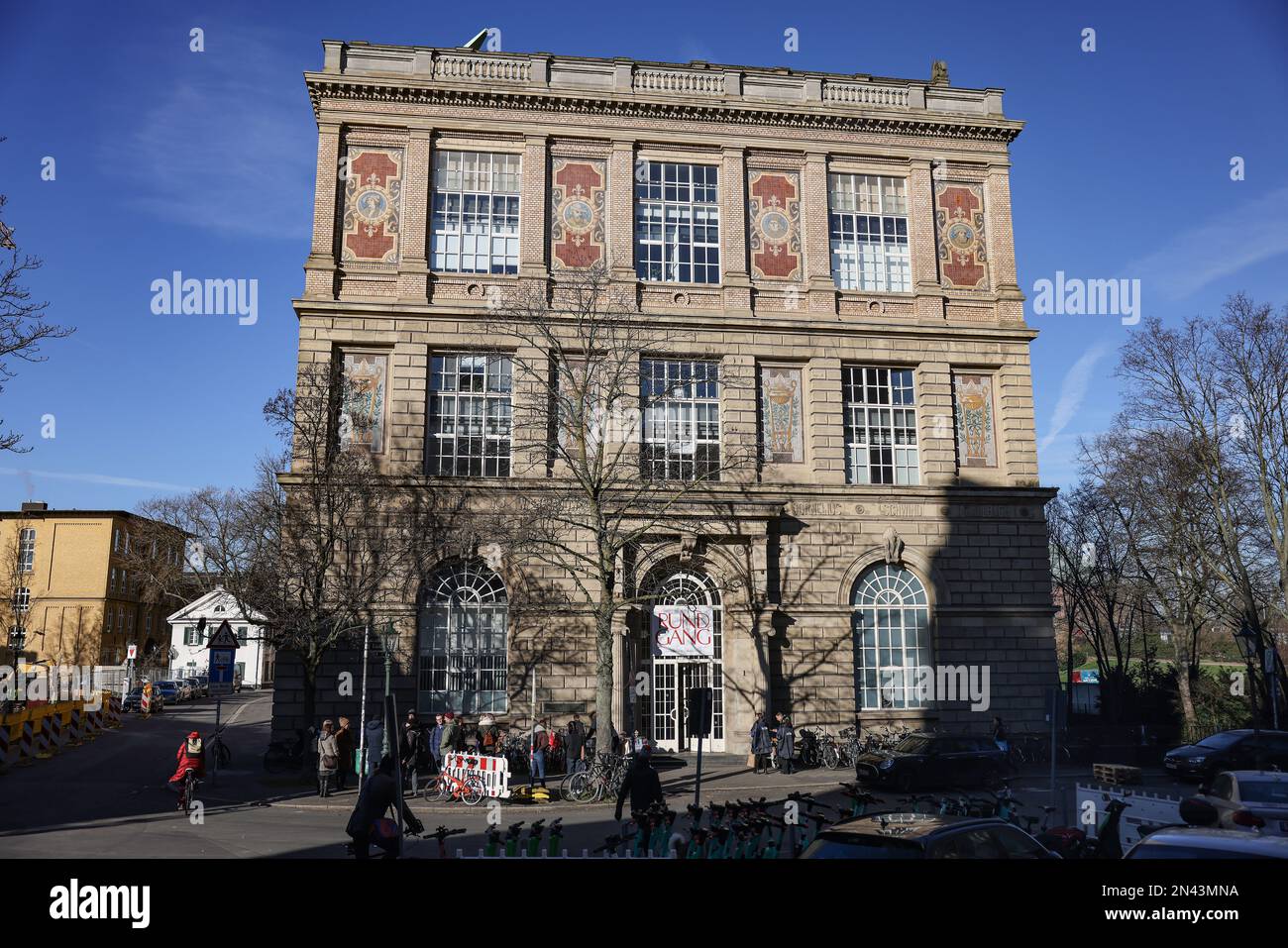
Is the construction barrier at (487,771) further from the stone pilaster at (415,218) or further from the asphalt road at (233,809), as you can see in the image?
the stone pilaster at (415,218)

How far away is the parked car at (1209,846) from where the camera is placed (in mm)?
7203

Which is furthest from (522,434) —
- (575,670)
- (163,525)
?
(163,525)

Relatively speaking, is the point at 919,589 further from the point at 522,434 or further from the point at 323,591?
the point at 323,591

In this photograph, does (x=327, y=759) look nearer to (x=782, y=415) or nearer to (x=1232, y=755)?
(x=782, y=415)

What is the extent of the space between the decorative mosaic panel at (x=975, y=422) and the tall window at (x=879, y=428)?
1.67 metres

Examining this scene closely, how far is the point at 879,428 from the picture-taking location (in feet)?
101

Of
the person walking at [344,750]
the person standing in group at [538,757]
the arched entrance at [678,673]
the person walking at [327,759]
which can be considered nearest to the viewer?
the person walking at [327,759]

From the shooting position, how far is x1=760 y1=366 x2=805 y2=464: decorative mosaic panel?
98.1ft

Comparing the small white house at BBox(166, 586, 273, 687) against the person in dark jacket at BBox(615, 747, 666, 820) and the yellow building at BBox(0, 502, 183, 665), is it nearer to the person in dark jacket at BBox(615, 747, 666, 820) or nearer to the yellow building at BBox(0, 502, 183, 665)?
the yellow building at BBox(0, 502, 183, 665)

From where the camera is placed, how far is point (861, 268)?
104ft

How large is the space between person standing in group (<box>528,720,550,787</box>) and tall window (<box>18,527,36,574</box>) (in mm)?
60976

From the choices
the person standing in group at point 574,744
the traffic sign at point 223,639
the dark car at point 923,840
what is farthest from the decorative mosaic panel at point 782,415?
the dark car at point 923,840

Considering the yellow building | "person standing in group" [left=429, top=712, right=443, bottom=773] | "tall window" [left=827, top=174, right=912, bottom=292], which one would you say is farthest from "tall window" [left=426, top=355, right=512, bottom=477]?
the yellow building

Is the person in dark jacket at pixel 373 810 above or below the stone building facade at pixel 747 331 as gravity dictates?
below
